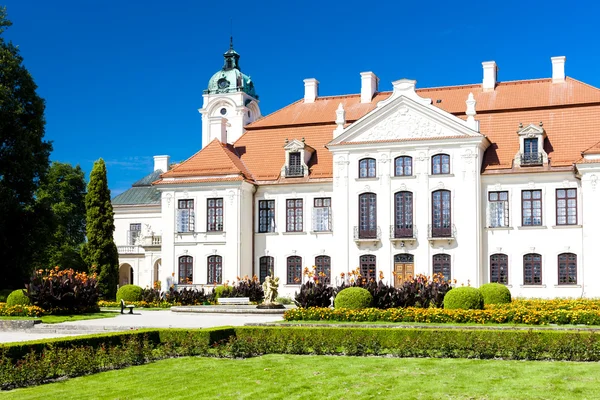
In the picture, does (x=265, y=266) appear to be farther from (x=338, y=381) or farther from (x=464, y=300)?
(x=338, y=381)

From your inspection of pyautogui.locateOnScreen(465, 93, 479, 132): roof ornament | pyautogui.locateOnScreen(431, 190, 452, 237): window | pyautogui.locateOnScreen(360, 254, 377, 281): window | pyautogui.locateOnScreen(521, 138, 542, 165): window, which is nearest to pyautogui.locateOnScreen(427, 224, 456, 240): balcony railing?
pyautogui.locateOnScreen(431, 190, 452, 237): window

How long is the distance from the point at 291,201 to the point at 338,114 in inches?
205

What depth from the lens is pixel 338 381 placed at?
14.5 meters

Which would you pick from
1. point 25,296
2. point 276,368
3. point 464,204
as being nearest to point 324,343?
point 276,368

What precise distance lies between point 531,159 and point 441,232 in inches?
212

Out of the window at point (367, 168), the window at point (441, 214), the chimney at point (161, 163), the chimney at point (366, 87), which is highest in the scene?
the chimney at point (366, 87)

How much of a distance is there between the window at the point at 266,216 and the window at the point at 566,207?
14.4 metres

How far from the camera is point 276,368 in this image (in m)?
16.2

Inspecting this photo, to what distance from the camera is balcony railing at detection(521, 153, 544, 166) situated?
37.2 metres

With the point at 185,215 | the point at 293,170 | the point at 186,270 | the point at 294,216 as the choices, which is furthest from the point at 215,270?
the point at 293,170

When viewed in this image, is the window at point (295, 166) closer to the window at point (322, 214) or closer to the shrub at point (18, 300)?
the window at point (322, 214)

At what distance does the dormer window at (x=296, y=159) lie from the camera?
41.7m

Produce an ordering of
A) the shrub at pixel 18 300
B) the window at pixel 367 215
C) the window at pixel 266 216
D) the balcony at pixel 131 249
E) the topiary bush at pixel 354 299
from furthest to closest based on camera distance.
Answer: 1. the balcony at pixel 131 249
2. the window at pixel 266 216
3. the window at pixel 367 215
4. the shrub at pixel 18 300
5. the topiary bush at pixel 354 299

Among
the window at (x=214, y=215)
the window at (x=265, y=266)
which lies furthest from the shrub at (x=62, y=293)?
the window at (x=265, y=266)
